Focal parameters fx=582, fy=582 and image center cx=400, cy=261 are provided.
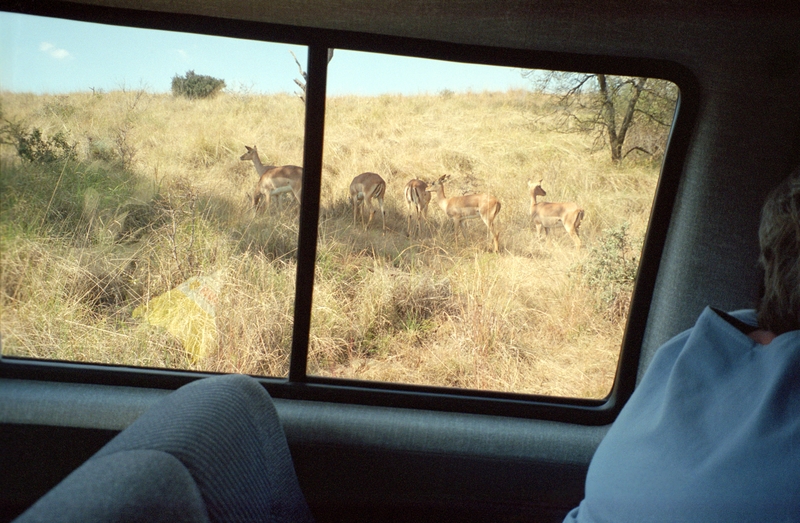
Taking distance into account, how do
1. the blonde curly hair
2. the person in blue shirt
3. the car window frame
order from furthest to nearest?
the car window frame < the blonde curly hair < the person in blue shirt

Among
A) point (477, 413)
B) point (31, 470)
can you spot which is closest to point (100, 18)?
point (31, 470)

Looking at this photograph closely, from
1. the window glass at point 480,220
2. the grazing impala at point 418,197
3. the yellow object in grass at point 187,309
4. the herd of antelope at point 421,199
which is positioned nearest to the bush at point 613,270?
the window glass at point 480,220

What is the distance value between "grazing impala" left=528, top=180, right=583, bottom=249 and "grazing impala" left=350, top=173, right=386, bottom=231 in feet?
1.55

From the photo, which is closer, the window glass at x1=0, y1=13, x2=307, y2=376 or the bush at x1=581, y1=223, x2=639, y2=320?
the window glass at x1=0, y1=13, x2=307, y2=376

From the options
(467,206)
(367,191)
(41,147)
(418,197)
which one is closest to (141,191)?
(41,147)

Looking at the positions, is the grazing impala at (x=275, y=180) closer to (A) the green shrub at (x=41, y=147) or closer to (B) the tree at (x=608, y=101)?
(A) the green shrub at (x=41, y=147)

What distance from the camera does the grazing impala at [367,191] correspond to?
1.84 m

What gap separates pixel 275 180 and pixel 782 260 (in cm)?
137

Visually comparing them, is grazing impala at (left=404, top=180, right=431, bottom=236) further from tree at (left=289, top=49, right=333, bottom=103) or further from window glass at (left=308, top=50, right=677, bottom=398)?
tree at (left=289, top=49, right=333, bottom=103)

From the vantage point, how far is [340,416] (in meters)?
1.93

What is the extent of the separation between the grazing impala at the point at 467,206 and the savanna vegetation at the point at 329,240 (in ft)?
0.08

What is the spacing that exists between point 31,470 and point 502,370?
157cm

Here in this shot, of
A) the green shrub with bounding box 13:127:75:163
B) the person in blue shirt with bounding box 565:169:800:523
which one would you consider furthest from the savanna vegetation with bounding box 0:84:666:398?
the person in blue shirt with bounding box 565:169:800:523

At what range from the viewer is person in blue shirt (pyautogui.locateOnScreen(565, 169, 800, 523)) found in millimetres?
916
